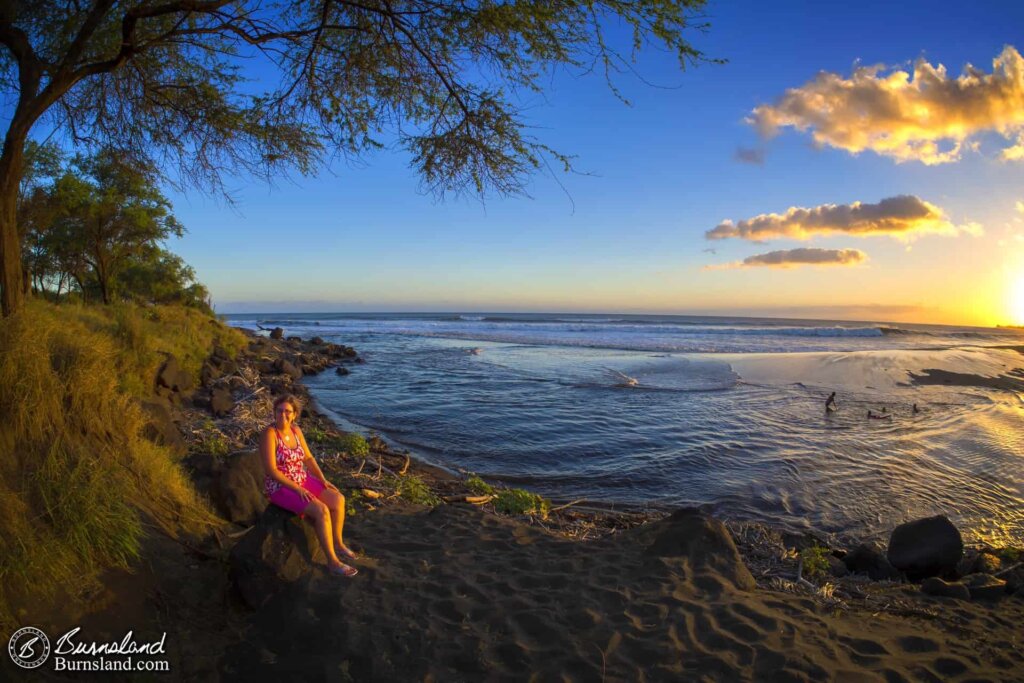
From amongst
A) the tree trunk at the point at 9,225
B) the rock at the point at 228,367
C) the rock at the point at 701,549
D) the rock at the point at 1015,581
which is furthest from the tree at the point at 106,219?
the rock at the point at 1015,581

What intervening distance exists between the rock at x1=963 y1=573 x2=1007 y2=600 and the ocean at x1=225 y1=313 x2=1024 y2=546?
5.52ft

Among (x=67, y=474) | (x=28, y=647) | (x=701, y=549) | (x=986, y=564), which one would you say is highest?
(x=67, y=474)

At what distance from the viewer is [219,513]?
5.21 m

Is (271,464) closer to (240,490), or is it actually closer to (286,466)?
(286,466)

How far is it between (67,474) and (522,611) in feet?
11.9

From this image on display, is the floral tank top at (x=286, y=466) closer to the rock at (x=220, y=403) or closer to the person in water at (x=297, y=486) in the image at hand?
the person in water at (x=297, y=486)

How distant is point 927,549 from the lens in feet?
18.0

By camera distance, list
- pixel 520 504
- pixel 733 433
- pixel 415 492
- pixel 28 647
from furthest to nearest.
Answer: pixel 733 433
pixel 415 492
pixel 520 504
pixel 28 647

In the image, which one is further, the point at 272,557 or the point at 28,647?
the point at 272,557

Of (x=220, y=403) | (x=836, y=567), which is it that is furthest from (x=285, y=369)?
(x=836, y=567)

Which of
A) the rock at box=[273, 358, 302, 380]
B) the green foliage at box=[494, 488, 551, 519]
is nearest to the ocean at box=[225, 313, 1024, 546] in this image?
the rock at box=[273, 358, 302, 380]

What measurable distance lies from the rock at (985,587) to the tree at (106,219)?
20.6 meters

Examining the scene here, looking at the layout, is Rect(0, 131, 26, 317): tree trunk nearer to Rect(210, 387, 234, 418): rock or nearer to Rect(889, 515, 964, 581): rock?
Rect(210, 387, 234, 418): rock

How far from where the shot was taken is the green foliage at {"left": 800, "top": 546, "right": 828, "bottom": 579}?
544cm
